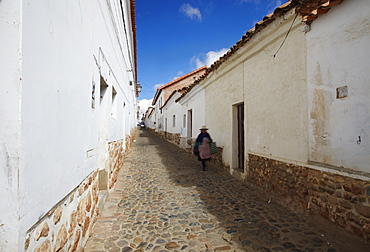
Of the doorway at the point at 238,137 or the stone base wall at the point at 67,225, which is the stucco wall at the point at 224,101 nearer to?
the doorway at the point at 238,137

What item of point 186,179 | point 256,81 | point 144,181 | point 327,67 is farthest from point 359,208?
point 144,181

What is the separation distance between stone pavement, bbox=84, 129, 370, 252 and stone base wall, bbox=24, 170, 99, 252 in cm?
39

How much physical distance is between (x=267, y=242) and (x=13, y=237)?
249 cm

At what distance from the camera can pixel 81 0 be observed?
209 cm

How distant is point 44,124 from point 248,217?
117 inches

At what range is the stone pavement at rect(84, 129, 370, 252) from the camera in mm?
2469

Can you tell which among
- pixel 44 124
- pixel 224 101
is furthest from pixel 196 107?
pixel 44 124

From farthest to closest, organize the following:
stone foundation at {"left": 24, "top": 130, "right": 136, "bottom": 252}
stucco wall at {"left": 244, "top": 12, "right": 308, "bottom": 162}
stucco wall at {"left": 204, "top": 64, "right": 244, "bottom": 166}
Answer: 1. stucco wall at {"left": 204, "top": 64, "right": 244, "bottom": 166}
2. stucco wall at {"left": 244, "top": 12, "right": 308, "bottom": 162}
3. stone foundation at {"left": 24, "top": 130, "right": 136, "bottom": 252}

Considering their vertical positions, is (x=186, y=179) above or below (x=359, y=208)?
below

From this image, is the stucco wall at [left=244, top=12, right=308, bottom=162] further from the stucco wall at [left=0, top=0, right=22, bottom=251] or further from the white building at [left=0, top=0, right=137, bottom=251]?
the stucco wall at [left=0, top=0, right=22, bottom=251]

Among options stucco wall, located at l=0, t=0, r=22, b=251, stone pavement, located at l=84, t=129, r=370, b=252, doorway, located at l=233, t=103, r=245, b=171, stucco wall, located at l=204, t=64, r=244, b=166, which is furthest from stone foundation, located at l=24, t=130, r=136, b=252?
stucco wall, located at l=204, t=64, r=244, b=166

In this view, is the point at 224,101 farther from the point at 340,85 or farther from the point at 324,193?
the point at 324,193

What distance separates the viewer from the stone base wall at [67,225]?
127 centimetres

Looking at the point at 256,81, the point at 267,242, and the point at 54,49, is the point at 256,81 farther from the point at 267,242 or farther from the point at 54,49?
the point at 54,49
